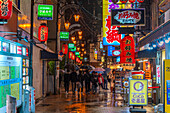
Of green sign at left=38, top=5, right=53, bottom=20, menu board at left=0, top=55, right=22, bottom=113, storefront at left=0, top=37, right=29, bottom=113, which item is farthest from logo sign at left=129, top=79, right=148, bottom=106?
green sign at left=38, top=5, right=53, bottom=20

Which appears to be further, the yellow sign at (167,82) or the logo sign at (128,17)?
the logo sign at (128,17)

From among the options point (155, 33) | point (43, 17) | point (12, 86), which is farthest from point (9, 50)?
point (43, 17)

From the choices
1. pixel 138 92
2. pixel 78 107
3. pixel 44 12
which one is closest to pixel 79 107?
pixel 78 107

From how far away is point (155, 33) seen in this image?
16969 millimetres

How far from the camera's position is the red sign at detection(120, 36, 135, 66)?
24.0 m

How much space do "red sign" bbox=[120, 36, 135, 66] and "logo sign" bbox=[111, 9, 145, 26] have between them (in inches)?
214

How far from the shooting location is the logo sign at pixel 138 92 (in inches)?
599

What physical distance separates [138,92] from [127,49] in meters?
9.23

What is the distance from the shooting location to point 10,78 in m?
10.3

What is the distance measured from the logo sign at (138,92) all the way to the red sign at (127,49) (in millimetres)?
8712

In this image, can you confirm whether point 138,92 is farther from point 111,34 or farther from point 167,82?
point 111,34

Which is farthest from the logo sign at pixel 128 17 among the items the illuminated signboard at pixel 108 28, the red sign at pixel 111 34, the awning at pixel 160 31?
the red sign at pixel 111 34

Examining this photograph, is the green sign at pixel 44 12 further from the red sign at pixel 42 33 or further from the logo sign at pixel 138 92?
the logo sign at pixel 138 92

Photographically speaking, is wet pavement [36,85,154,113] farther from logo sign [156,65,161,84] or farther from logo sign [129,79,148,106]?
logo sign [129,79,148,106]
